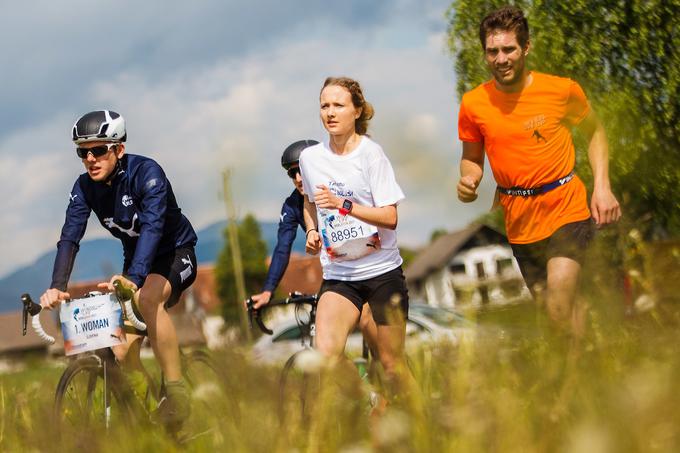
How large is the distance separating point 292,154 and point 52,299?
85.5 inches

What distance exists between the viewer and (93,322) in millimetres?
5363

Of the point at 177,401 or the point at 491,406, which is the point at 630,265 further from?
the point at 177,401

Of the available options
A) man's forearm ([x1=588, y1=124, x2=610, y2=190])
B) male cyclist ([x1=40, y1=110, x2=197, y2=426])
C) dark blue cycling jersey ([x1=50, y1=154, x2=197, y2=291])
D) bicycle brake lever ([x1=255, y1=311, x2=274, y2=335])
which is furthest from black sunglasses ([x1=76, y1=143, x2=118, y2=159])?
man's forearm ([x1=588, y1=124, x2=610, y2=190])

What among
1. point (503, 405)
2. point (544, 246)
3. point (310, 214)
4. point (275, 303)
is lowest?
point (275, 303)

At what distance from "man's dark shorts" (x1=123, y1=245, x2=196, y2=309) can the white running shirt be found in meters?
1.03

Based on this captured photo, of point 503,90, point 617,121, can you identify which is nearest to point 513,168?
point 503,90

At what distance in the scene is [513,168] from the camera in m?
5.41

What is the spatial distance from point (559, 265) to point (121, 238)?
273cm

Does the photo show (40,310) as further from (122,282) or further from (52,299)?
(122,282)

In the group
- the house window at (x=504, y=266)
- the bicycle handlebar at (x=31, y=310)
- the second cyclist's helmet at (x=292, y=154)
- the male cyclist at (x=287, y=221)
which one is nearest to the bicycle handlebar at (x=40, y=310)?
the bicycle handlebar at (x=31, y=310)

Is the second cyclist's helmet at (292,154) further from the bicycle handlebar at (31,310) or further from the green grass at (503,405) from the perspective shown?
the green grass at (503,405)

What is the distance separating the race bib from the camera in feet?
17.7

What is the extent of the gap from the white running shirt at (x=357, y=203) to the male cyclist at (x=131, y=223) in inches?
37.7

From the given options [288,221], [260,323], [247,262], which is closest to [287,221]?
[288,221]
